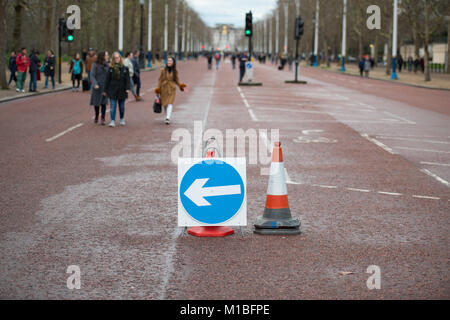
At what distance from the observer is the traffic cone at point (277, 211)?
7.20 m

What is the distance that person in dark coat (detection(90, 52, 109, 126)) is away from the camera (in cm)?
1816

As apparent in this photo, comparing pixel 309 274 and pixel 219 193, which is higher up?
pixel 219 193

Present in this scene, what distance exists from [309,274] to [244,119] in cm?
1461

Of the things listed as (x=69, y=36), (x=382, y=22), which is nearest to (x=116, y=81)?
(x=69, y=36)

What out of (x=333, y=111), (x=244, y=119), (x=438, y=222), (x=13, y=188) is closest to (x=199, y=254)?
(x=438, y=222)

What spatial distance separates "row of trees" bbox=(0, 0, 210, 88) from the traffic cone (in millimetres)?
26129

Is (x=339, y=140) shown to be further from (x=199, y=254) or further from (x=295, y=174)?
(x=199, y=254)

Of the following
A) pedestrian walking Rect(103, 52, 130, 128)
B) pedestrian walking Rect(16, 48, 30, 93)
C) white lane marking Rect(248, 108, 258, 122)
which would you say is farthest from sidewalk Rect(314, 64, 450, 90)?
pedestrian walking Rect(103, 52, 130, 128)

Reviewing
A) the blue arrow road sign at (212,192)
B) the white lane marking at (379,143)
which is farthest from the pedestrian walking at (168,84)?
the blue arrow road sign at (212,192)

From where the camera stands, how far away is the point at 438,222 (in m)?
7.87

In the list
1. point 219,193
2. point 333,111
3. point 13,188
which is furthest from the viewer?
point 333,111

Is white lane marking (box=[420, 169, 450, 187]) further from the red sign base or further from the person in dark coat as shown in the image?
the person in dark coat

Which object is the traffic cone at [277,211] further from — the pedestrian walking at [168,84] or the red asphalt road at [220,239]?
the pedestrian walking at [168,84]
